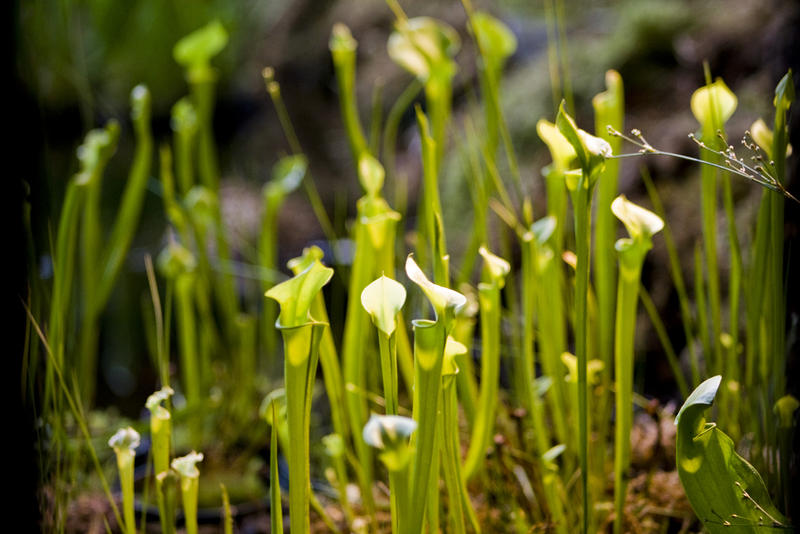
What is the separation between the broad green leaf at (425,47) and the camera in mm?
518

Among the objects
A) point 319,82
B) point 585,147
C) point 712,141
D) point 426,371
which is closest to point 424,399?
point 426,371

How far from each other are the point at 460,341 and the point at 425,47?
24 centimetres

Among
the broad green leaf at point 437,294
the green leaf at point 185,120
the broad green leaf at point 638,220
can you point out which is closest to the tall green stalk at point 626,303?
the broad green leaf at point 638,220

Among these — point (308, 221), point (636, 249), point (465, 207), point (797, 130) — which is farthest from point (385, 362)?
point (308, 221)

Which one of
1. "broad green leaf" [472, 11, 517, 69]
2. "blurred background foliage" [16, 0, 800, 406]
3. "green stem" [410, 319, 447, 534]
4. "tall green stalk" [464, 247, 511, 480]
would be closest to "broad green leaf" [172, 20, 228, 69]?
"blurred background foliage" [16, 0, 800, 406]

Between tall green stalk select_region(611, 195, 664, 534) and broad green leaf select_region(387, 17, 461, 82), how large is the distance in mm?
257

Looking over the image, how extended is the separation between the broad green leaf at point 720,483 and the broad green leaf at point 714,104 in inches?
7.1

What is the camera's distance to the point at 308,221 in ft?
4.87

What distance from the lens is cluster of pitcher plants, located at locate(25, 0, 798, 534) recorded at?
0.28m

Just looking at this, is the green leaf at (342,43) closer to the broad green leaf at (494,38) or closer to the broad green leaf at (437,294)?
the broad green leaf at (494,38)

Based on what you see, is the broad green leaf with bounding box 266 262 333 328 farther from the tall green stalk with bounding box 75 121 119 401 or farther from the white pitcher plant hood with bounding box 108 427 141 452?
the tall green stalk with bounding box 75 121 119 401

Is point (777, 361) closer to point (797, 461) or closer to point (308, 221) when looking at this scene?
point (797, 461)

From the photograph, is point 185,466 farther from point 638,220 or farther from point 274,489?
point 638,220

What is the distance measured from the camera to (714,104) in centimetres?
37
